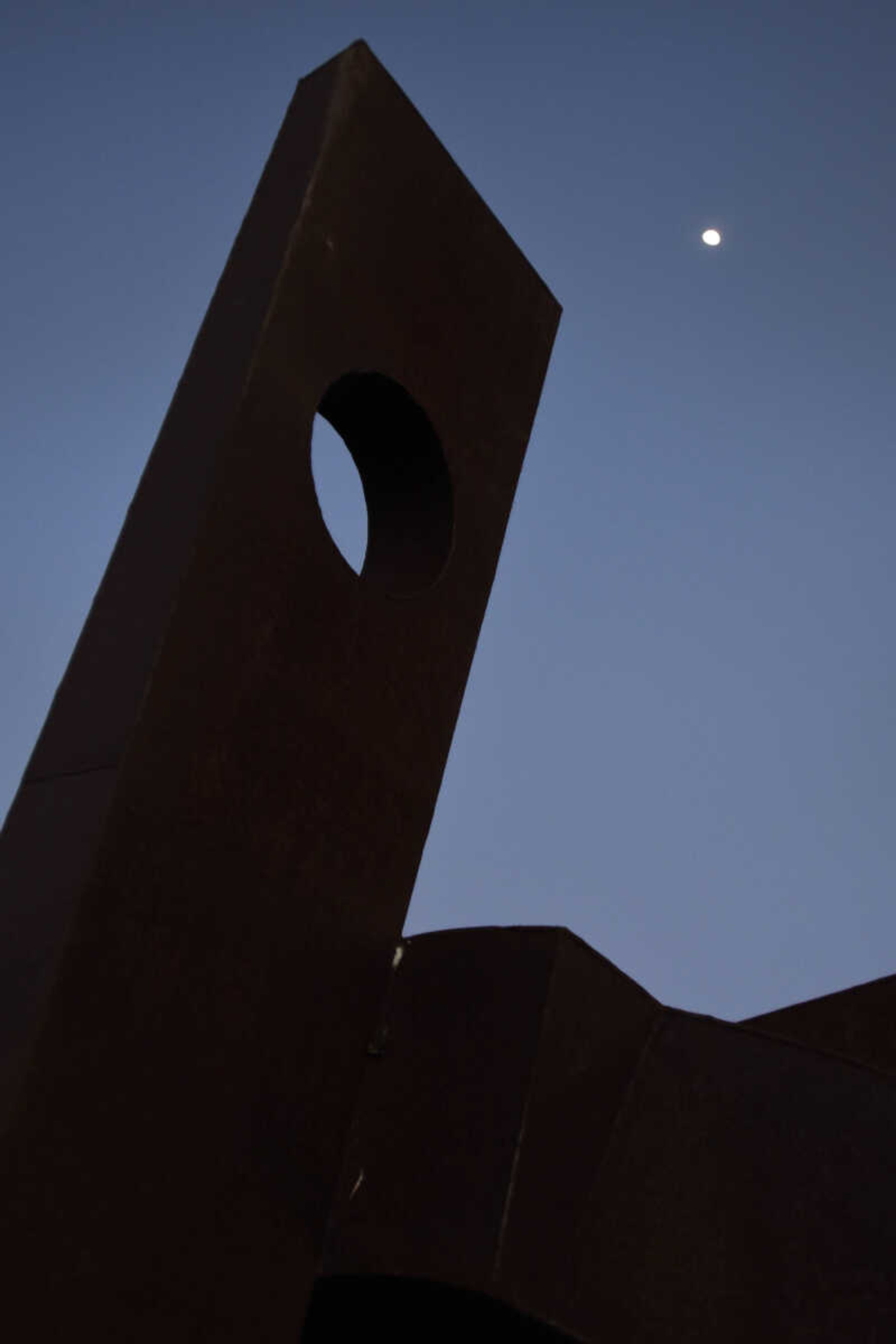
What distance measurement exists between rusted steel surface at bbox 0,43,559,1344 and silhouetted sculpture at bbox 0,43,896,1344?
0.01 metres

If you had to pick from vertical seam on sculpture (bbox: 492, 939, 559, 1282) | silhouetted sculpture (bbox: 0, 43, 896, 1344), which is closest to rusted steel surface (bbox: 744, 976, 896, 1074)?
silhouetted sculpture (bbox: 0, 43, 896, 1344)

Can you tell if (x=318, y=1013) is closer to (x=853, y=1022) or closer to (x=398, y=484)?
(x=398, y=484)

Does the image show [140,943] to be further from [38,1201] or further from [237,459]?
[237,459]

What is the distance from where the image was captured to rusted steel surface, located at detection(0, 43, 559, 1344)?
2.91 meters

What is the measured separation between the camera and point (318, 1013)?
11.6 ft

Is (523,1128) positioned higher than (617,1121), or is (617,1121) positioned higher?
(617,1121)

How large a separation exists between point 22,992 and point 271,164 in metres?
2.76

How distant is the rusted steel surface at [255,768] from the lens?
2.91 meters

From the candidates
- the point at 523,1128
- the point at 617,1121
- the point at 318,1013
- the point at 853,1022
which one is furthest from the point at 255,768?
the point at 853,1022

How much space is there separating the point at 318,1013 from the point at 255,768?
0.68 metres

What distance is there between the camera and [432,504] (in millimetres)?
4414

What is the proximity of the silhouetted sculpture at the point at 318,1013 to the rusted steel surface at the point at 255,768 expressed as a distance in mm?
11

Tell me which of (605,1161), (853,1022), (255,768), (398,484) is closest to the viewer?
(255,768)

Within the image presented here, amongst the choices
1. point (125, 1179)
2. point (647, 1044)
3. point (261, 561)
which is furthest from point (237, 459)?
point (647, 1044)
